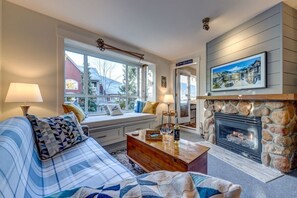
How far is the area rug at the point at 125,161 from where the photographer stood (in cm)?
204

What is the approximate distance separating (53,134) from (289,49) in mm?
3361

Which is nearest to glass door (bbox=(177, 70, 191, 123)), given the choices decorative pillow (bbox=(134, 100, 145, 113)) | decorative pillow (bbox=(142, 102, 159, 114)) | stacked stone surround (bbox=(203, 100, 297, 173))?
decorative pillow (bbox=(142, 102, 159, 114))

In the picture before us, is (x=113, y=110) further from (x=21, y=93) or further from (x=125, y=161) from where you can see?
(x=21, y=93)

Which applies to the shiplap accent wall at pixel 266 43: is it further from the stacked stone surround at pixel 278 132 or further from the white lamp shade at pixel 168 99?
the white lamp shade at pixel 168 99

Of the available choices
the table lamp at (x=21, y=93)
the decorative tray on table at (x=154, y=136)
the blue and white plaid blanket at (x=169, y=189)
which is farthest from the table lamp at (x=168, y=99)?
the blue and white plaid blanket at (x=169, y=189)

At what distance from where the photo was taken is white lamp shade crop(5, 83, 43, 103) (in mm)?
1894

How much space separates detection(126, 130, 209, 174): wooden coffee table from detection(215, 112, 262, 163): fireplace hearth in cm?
129

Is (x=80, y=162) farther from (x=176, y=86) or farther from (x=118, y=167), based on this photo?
(x=176, y=86)

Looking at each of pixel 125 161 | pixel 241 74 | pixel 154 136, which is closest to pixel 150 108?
pixel 125 161

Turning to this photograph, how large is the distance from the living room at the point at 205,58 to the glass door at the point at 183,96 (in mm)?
1273

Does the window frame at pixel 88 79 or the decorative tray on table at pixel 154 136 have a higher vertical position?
the window frame at pixel 88 79

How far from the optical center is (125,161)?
232 centimetres

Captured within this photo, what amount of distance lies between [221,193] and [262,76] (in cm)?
257

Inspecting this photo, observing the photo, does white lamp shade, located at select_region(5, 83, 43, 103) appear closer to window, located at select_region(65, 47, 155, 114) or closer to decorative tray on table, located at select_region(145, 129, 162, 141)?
window, located at select_region(65, 47, 155, 114)
